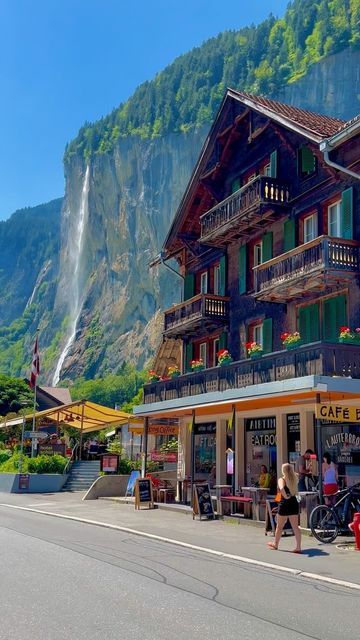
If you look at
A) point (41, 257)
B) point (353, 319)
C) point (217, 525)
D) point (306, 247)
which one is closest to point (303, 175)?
point (306, 247)

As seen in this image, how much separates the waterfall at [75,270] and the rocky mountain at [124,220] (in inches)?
7.6

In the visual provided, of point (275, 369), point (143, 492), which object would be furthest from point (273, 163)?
point (143, 492)

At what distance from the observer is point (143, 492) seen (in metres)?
21.9

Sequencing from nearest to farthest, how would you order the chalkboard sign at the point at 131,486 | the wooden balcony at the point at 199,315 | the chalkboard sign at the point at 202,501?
the chalkboard sign at the point at 202,501
the wooden balcony at the point at 199,315
the chalkboard sign at the point at 131,486

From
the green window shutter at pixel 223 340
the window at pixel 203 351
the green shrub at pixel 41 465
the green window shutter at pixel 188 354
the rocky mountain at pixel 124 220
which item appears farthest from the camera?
the rocky mountain at pixel 124 220

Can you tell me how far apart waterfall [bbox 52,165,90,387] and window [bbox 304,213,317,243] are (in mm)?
98864

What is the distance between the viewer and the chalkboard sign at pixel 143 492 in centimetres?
2172

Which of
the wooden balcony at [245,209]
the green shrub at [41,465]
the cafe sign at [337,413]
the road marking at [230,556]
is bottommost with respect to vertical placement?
the road marking at [230,556]

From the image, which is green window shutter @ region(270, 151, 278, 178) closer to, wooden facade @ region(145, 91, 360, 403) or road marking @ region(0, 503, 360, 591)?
wooden facade @ region(145, 91, 360, 403)

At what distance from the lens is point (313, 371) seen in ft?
54.5

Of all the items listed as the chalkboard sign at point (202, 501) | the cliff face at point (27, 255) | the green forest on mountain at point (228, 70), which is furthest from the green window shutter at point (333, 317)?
the cliff face at point (27, 255)

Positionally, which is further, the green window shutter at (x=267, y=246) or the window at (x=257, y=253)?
the window at (x=257, y=253)

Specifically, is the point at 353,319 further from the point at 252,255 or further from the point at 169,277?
the point at 169,277

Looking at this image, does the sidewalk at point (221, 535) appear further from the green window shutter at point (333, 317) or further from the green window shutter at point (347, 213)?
the green window shutter at point (347, 213)
